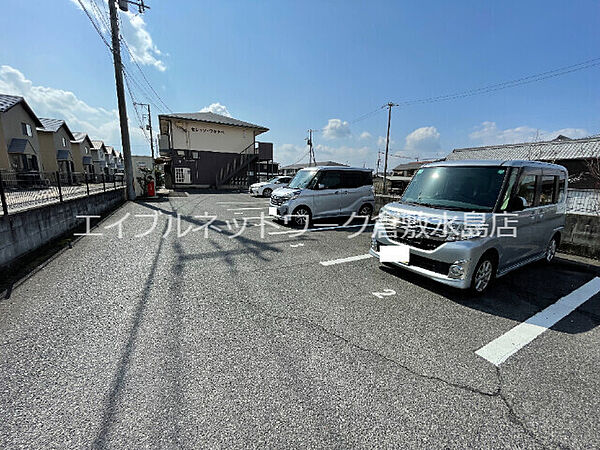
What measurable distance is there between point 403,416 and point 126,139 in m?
15.0

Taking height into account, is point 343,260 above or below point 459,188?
below

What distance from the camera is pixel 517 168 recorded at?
3545mm

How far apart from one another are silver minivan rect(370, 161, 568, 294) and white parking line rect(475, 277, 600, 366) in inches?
24.2

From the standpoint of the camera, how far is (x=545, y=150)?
23.1 m

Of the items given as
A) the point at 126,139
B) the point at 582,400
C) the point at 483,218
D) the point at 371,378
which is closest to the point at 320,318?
the point at 371,378

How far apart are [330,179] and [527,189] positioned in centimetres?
457

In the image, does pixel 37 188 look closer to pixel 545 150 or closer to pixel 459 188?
pixel 459 188

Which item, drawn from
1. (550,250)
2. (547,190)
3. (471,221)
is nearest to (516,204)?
(471,221)

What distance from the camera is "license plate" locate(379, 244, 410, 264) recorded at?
3.53 meters

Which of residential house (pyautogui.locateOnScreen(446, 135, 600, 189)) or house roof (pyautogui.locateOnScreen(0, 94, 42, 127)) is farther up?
house roof (pyautogui.locateOnScreen(0, 94, 42, 127))

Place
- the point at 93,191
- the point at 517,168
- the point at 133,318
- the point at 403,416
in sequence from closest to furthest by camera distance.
Answer: 1. the point at 403,416
2. the point at 133,318
3. the point at 517,168
4. the point at 93,191

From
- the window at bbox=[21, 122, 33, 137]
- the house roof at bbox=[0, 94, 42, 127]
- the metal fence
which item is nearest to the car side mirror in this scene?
the metal fence

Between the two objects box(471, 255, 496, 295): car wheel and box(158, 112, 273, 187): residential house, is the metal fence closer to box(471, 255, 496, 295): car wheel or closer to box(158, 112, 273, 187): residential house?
box(471, 255, 496, 295): car wheel

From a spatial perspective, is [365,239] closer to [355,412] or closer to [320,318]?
[320,318]
